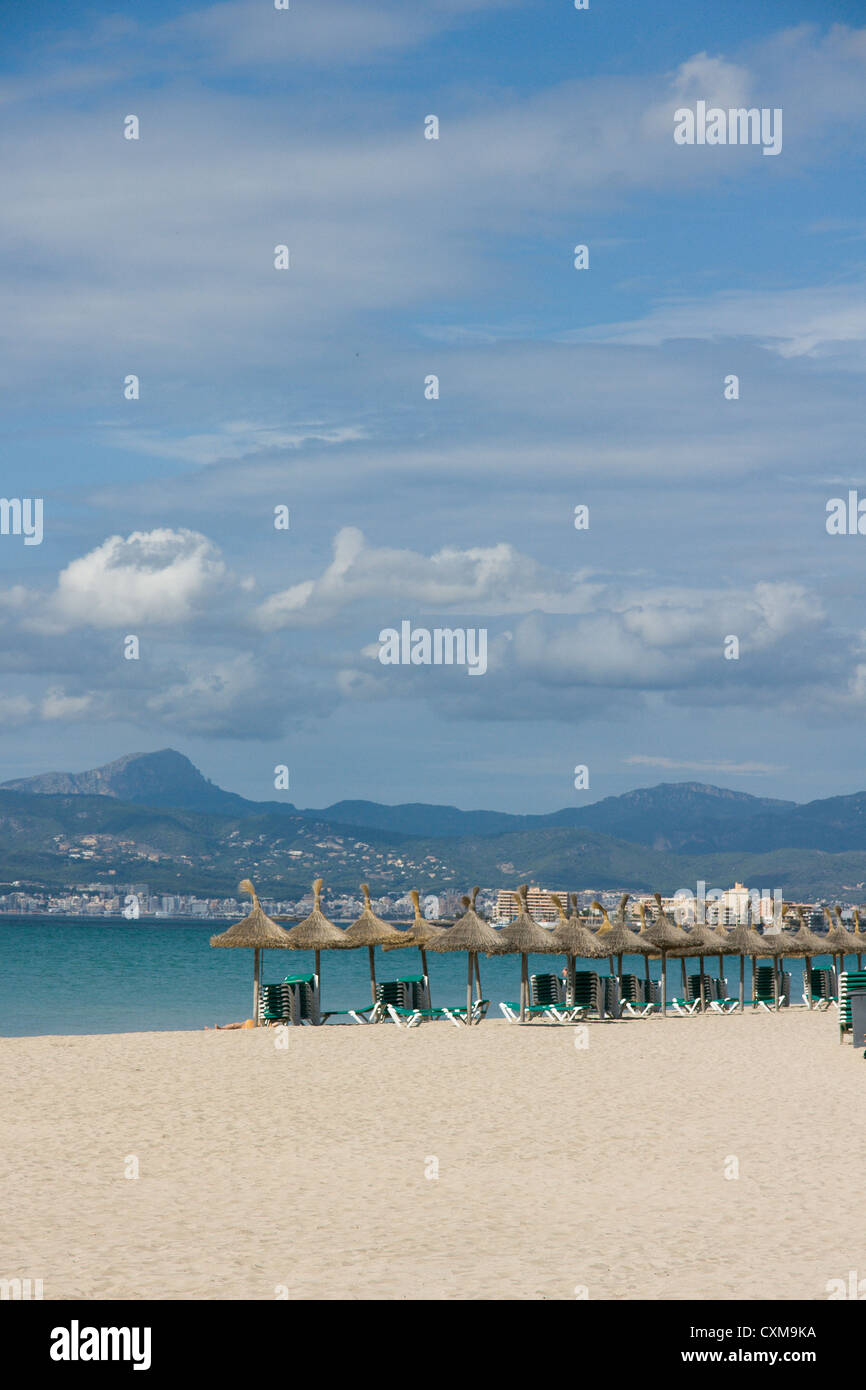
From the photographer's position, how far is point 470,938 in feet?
73.6

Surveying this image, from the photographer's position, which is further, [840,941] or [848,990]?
[840,941]

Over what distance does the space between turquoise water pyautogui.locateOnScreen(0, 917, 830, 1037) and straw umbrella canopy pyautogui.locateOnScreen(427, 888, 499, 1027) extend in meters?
10.5

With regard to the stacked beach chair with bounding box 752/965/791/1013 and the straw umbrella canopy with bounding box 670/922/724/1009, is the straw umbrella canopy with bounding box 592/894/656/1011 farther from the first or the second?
the stacked beach chair with bounding box 752/965/791/1013

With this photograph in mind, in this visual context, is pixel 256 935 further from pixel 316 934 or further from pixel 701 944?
pixel 701 944

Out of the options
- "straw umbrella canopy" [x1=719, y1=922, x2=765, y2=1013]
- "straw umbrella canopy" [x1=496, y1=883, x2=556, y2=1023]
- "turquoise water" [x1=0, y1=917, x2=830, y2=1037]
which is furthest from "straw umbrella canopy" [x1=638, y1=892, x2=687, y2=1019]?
"turquoise water" [x1=0, y1=917, x2=830, y2=1037]

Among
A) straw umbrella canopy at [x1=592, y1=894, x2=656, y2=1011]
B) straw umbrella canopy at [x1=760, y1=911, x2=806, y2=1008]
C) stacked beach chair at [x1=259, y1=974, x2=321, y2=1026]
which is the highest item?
straw umbrella canopy at [x1=592, y1=894, x2=656, y2=1011]

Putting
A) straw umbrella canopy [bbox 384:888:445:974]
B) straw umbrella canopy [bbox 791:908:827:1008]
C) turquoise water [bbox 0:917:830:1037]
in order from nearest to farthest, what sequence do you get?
straw umbrella canopy [bbox 384:888:445:974] → straw umbrella canopy [bbox 791:908:827:1008] → turquoise water [bbox 0:917:830:1037]

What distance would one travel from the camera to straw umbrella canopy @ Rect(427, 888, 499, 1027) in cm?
2223

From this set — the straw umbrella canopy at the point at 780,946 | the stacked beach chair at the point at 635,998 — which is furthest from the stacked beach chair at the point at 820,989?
the stacked beach chair at the point at 635,998

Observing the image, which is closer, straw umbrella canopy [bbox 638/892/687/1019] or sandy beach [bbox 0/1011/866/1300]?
sandy beach [bbox 0/1011/866/1300]

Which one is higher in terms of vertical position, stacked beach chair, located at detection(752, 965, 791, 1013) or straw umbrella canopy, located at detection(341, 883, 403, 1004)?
straw umbrella canopy, located at detection(341, 883, 403, 1004)

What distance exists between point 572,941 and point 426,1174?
15.1 metres

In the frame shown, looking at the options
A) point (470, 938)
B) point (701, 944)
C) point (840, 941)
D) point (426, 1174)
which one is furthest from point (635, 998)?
point (426, 1174)

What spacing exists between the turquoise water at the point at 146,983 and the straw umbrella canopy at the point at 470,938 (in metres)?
10.5
